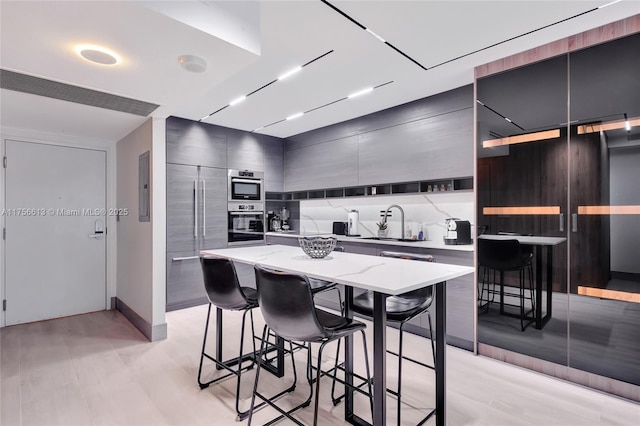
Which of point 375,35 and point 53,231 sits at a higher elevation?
point 375,35

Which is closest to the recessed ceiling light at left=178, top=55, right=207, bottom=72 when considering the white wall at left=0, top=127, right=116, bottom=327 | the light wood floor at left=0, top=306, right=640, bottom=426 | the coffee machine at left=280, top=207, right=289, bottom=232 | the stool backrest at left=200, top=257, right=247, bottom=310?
the stool backrest at left=200, top=257, right=247, bottom=310

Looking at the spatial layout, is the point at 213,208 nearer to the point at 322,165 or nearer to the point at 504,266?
the point at 322,165

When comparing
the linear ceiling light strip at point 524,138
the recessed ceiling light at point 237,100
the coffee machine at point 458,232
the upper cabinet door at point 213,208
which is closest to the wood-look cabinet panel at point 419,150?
the linear ceiling light strip at point 524,138

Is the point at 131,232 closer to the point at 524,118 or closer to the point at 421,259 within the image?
the point at 421,259

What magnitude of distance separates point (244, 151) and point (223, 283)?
120 inches

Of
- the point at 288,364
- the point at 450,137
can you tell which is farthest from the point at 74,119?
the point at 450,137

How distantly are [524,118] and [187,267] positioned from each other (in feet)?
13.3

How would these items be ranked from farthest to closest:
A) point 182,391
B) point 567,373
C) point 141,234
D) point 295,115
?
point 295,115, point 141,234, point 567,373, point 182,391

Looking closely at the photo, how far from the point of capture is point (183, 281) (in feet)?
13.5

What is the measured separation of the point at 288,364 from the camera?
8.71ft

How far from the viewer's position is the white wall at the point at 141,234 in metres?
3.19

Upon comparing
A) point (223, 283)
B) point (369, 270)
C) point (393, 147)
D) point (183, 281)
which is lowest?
point (183, 281)

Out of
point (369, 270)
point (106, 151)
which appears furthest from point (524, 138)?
point (106, 151)

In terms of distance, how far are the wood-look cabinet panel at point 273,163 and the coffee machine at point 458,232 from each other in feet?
9.60
